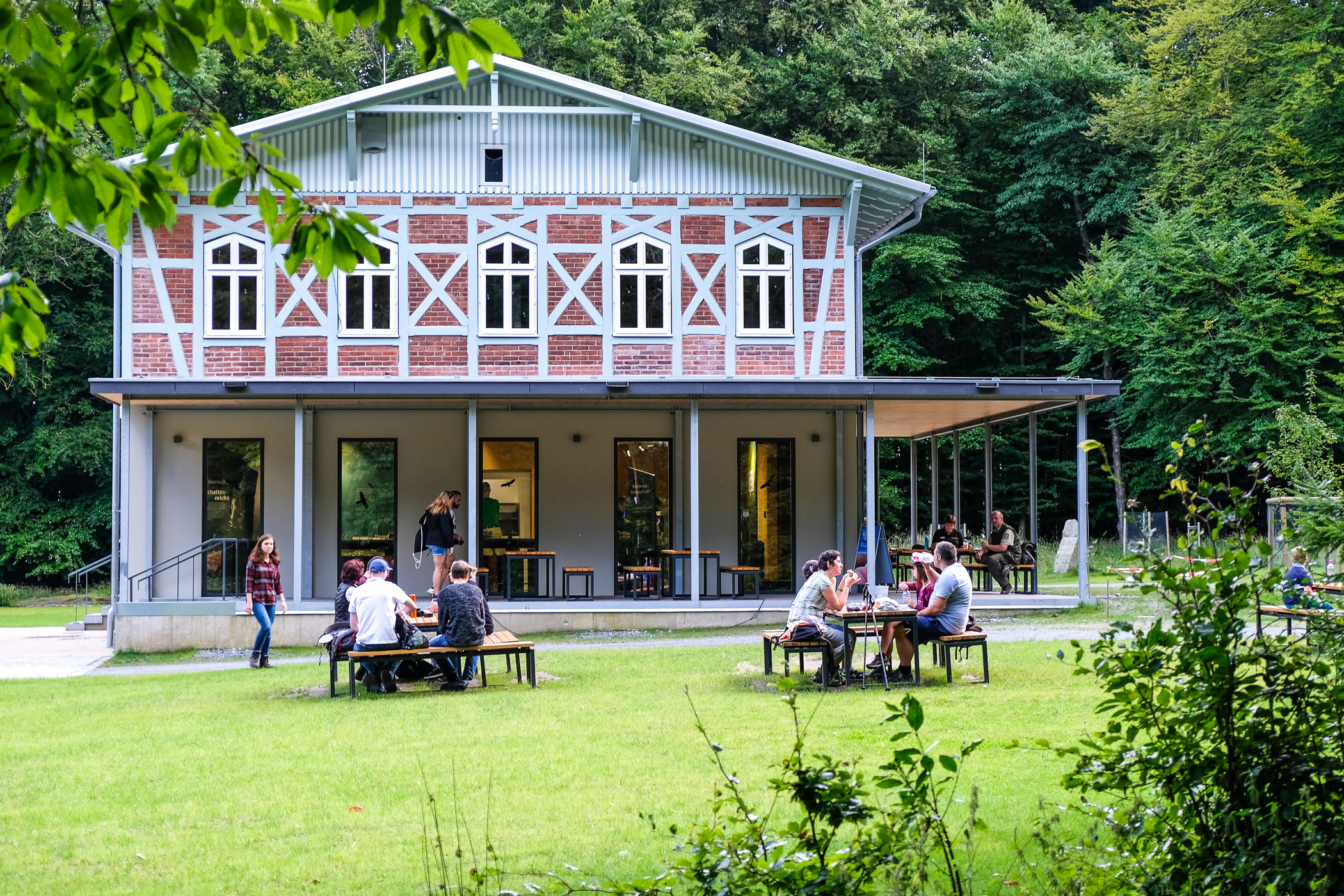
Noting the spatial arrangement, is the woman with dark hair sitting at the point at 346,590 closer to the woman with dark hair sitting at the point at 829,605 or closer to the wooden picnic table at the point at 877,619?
the woman with dark hair sitting at the point at 829,605

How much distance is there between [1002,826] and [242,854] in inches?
131

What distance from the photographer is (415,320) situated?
17766mm

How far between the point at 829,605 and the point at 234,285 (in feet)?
34.7

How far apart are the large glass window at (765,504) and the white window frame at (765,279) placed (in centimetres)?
181

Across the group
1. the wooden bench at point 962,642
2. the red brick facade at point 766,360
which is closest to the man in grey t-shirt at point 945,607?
the wooden bench at point 962,642

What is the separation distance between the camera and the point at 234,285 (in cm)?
1769

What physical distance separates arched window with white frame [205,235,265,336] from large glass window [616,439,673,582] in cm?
536

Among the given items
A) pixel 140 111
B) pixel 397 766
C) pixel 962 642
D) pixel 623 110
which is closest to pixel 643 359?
pixel 623 110

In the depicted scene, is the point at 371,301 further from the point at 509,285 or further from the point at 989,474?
the point at 989,474

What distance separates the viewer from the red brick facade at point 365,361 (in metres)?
17.7

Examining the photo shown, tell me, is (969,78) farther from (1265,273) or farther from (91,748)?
(91,748)

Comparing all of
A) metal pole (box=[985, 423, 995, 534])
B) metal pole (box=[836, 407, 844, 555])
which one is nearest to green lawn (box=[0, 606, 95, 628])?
metal pole (box=[836, 407, 844, 555])

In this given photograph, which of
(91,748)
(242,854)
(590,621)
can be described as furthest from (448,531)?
(242,854)

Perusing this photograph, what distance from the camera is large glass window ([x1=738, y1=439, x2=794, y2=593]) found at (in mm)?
19031
